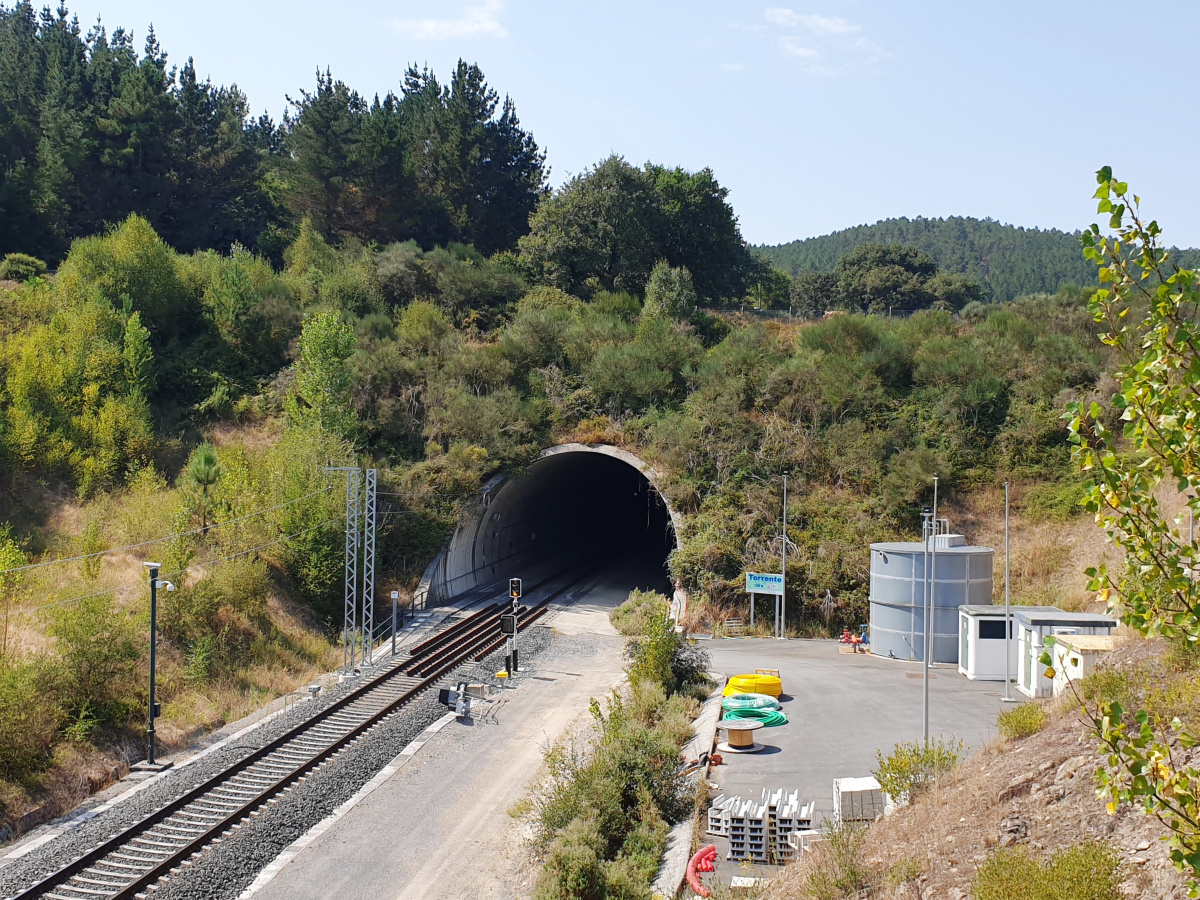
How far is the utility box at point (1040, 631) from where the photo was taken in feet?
60.8

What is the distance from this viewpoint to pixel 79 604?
19641mm

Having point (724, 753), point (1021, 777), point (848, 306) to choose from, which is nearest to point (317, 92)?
point (848, 306)

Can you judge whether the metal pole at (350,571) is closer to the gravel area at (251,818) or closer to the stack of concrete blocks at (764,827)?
the gravel area at (251,818)

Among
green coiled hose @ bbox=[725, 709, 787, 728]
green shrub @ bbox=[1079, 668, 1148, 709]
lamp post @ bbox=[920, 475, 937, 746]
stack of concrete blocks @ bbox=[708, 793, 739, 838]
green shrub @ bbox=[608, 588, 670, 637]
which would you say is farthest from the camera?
green shrub @ bbox=[608, 588, 670, 637]

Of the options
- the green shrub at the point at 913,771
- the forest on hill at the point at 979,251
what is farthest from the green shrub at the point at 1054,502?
the forest on hill at the point at 979,251

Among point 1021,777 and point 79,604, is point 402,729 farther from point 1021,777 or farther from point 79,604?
point 1021,777

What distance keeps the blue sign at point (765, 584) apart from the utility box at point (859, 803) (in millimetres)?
14681

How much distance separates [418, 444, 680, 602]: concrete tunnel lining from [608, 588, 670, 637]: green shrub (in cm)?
355

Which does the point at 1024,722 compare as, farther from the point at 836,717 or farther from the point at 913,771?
the point at 836,717

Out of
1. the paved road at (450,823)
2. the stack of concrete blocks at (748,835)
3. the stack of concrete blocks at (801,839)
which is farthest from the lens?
the paved road at (450,823)

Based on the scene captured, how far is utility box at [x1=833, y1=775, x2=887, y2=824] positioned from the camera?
1277 cm

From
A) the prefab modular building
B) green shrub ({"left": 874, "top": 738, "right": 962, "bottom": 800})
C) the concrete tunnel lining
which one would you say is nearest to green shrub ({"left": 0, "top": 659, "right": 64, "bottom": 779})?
the concrete tunnel lining

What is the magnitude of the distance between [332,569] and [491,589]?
29.4 feet

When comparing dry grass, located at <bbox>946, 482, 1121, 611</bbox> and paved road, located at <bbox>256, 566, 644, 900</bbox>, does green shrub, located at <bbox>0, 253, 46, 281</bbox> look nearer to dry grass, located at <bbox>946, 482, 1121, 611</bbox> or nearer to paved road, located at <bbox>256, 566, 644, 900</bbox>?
paved road, located at <bbox>256, 566, 644, 900</bbox>
